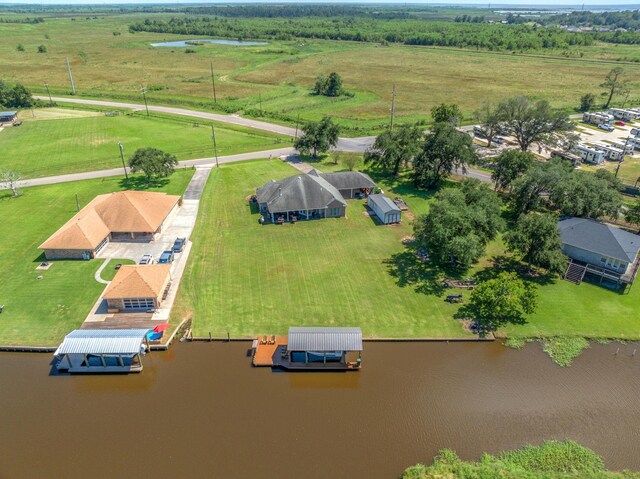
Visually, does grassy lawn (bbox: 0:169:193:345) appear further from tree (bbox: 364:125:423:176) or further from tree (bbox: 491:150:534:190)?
tree (bbox: 491:150:534:190)

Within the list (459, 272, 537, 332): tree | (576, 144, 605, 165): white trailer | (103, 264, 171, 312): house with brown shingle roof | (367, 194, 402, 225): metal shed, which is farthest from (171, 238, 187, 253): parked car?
(576, 144, 605, 165): white trailer

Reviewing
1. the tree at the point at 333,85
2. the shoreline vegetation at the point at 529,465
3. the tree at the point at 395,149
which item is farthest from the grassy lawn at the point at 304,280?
the tree at the point at 333,85

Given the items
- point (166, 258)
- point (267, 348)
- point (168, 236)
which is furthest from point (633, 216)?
point (168, 236)

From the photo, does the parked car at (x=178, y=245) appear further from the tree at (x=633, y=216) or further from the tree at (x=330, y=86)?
the tree at (x=330, y=86)

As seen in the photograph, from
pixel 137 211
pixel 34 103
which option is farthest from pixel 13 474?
pixel 34 103

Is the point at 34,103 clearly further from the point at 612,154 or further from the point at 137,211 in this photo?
the point at 612,154
